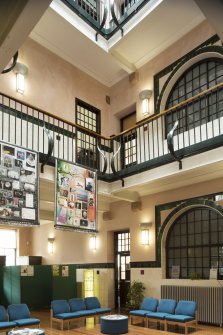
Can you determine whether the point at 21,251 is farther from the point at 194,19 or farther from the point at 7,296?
the point at 194,19

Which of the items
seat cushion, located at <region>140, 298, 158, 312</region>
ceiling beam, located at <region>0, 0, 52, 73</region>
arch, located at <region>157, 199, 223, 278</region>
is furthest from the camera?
arch, located at <region>157, 199, 223, 278</region>

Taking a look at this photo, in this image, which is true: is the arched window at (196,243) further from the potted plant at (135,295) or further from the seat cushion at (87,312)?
the seat cushion at (87,312)

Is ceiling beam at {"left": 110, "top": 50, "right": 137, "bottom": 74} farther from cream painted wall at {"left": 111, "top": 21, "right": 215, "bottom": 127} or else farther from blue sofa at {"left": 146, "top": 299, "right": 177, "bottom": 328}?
blue sofa at {"left": 146, "top": 299, "right": 177, "bottom": 328}

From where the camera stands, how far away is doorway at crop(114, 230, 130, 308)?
40.4 feet

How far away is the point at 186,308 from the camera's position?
8938 millimetres

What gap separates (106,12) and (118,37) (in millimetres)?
894

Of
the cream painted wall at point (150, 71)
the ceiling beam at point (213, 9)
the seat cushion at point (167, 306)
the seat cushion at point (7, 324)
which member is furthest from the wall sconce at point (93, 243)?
the ceiling beam at point (213, 9)

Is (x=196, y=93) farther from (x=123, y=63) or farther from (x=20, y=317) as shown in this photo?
(x=20, y=317)

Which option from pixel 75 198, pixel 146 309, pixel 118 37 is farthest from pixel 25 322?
pixel 118 37

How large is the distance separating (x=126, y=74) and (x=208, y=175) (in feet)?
17.3

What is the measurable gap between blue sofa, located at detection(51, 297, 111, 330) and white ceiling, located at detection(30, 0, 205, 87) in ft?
24.5

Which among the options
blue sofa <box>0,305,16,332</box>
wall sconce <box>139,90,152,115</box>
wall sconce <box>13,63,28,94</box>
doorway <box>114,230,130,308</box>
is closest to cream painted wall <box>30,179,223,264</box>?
doorway <box>114,230,130,308</box>

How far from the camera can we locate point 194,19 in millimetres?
10891

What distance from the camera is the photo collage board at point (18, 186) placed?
25.2 feet
